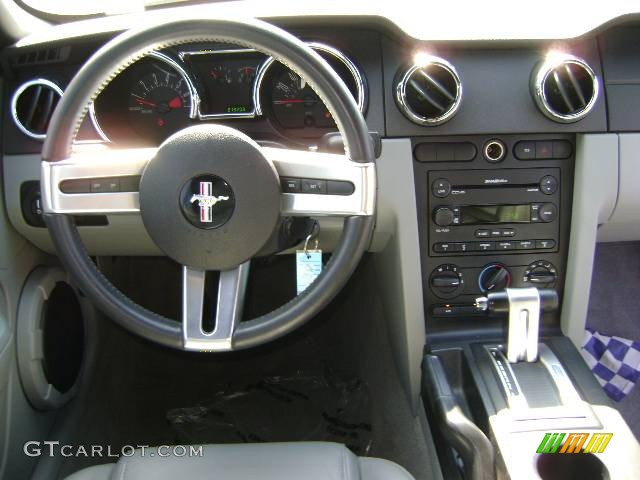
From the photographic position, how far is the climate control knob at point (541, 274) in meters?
1.63

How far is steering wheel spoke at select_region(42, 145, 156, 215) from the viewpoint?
1076mm

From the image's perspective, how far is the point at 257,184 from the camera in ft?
3.45

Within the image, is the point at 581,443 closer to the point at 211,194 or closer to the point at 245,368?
the point at 211,194

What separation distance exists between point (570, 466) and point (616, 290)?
1.18 metres

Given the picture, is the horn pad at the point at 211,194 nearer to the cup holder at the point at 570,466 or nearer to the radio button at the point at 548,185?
the cup holder at the point at 570,466

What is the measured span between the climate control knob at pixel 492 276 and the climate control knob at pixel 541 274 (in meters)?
0.05

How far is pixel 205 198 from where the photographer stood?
106 cm

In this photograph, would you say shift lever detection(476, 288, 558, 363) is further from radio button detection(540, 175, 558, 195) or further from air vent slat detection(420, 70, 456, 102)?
air vent slat detection(420, 70, 456, 102)

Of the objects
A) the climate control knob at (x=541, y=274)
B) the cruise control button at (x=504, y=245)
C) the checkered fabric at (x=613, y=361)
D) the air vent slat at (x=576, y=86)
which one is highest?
the air vent slat at (x=576, y=86)

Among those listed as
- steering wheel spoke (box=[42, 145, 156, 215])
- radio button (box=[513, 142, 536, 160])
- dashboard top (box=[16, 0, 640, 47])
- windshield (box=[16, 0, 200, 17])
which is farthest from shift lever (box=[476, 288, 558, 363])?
windshield (box=[16, 0, 200, 17])

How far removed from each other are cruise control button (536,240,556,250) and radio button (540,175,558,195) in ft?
0.41

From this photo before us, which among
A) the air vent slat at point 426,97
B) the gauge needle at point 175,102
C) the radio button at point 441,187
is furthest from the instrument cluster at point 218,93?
the radio button at point 441,187

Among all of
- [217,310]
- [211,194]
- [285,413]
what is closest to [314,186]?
[211,194]
